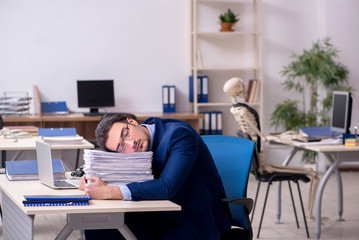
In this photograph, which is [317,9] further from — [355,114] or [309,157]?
[309,157]

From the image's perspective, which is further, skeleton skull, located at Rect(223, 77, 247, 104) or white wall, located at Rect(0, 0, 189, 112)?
white wall, located at Rect(0, 0, 189, 112)

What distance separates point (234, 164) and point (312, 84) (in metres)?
4.57

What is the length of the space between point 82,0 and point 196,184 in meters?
5.08

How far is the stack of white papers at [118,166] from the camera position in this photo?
2.16m

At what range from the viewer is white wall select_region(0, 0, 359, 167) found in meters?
6.83

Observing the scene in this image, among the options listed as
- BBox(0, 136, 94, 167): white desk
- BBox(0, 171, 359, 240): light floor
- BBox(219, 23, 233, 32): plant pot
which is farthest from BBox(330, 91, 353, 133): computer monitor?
BBox(219, 23, 233, 32): plant pot

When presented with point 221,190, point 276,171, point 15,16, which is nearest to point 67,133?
point 276,171

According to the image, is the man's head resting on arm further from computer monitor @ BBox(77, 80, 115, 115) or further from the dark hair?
computer monitor @ BBox(77, 80, 115, 115)

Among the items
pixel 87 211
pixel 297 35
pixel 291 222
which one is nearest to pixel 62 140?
pixel 291 222

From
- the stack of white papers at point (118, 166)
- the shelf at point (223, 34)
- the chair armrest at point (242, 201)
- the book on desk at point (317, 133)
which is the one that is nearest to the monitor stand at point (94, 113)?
the shelf at point (223, 34)

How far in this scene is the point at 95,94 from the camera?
684cm

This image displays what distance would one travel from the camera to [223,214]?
250 centimetres

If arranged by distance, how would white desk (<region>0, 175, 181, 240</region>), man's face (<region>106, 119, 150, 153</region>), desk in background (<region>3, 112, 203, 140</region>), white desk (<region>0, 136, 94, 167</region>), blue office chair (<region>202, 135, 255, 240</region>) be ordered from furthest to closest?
desk in background (<region>3, 112, 203, 140</region>)
white desk (<region>0, 136, 94, 167</region>)
blue office chair (<region>202, 135, 255, 240</region>)
man's face (<region>106, 119, 150, 153</region>)
white desk (<region>0, 175, 181, 240</region>)

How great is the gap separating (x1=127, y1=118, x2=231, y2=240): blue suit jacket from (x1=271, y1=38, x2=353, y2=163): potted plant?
474cm
